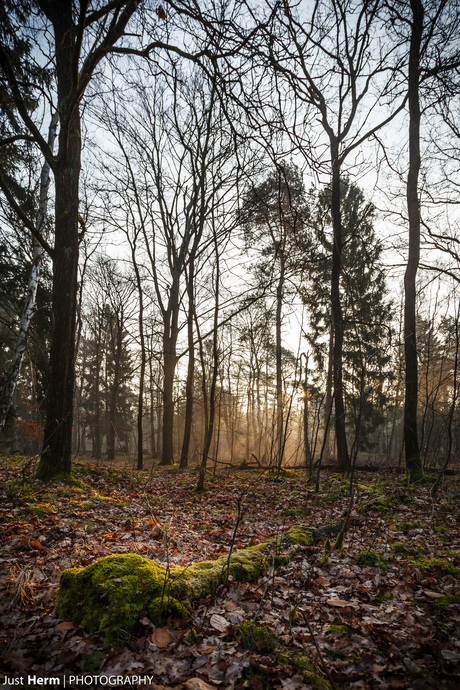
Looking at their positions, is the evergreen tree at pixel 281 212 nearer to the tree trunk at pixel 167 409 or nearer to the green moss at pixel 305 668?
the green moss at pixel 305 668

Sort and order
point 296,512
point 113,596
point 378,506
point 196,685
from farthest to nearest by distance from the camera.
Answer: point 296,512 < point 378,506 < point 113,596 < point 196,685

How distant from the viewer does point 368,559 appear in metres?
3.29

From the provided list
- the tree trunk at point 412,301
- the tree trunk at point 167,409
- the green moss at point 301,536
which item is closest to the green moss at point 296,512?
the green moss at point 301,536

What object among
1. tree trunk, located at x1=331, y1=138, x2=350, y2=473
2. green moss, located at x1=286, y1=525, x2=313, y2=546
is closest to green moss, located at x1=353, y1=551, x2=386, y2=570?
green moss, located at x1=286, y1=525, x2=313, y2=546

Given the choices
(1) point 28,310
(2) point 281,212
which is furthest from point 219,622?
(1) point 28,310

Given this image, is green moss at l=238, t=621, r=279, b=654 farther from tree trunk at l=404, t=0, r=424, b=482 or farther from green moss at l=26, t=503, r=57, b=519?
tree trunk at l=404, t=0, r=424, b=482

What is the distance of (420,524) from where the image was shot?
4.51 metres

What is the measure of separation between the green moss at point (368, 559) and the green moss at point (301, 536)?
65 centimetres

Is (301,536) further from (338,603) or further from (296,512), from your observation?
(296,512)

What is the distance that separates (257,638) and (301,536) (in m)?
2.13

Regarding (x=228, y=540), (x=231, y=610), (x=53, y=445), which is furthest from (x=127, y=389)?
(x=231, y=610)

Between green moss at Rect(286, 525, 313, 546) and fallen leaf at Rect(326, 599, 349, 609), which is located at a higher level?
fallen leaf at Rect(326, 599, 349, 609)

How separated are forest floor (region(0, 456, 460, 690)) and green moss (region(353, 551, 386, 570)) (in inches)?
0.7

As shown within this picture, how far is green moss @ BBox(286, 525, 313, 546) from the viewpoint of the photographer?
3.81 meters
